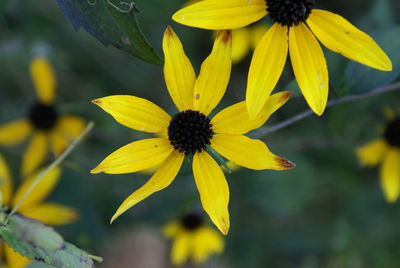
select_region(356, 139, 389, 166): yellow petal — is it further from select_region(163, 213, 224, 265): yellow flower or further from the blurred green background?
select_region(163, 213, 224, 265): yellow flower

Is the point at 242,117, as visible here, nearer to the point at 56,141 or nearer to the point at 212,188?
the point at 212,188

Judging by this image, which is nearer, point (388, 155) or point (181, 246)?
point (388, 155)

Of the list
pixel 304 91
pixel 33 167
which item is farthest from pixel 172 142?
pixel 33 167

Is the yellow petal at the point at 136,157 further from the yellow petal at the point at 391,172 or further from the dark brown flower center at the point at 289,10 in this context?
the yellow petal at the point at 391,172

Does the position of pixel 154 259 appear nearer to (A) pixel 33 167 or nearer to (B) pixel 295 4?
(A) pixel 33 167

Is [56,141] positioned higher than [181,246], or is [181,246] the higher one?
[56,141]

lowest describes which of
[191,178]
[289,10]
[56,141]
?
[191,178]

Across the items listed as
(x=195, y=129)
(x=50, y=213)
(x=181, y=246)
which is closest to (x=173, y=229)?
(x=181, y=246)
